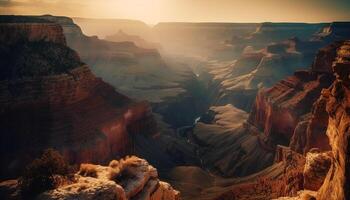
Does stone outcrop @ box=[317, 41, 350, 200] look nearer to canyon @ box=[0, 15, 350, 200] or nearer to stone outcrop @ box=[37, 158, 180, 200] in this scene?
canyon @ box=[0, 15, 350, 200]

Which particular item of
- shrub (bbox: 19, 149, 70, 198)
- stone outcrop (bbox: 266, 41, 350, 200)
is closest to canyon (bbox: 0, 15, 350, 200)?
stone outcrop (bbox: 266, 41, 350, 200)

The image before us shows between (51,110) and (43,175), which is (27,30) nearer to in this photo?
(51,110)

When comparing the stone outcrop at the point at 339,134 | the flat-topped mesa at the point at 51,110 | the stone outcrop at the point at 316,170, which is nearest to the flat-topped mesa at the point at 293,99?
the flat-topped mesa at the point at 51,110

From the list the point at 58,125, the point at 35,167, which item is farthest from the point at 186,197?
the point at 35,167

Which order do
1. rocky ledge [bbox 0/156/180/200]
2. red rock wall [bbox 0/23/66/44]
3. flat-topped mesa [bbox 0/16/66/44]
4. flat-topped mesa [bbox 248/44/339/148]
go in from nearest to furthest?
rocky ledge [bbox 0/156/180/200]
red rock wall [bbox 0/23/66/44]
flat-topped mesa [bbox 0/16/66/44]
flat-topped mesa [bbox 248/44/339/148]

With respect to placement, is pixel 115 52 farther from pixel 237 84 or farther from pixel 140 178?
pixel 140 178

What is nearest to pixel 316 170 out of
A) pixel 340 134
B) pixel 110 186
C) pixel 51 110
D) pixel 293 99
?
pixel 340 134
